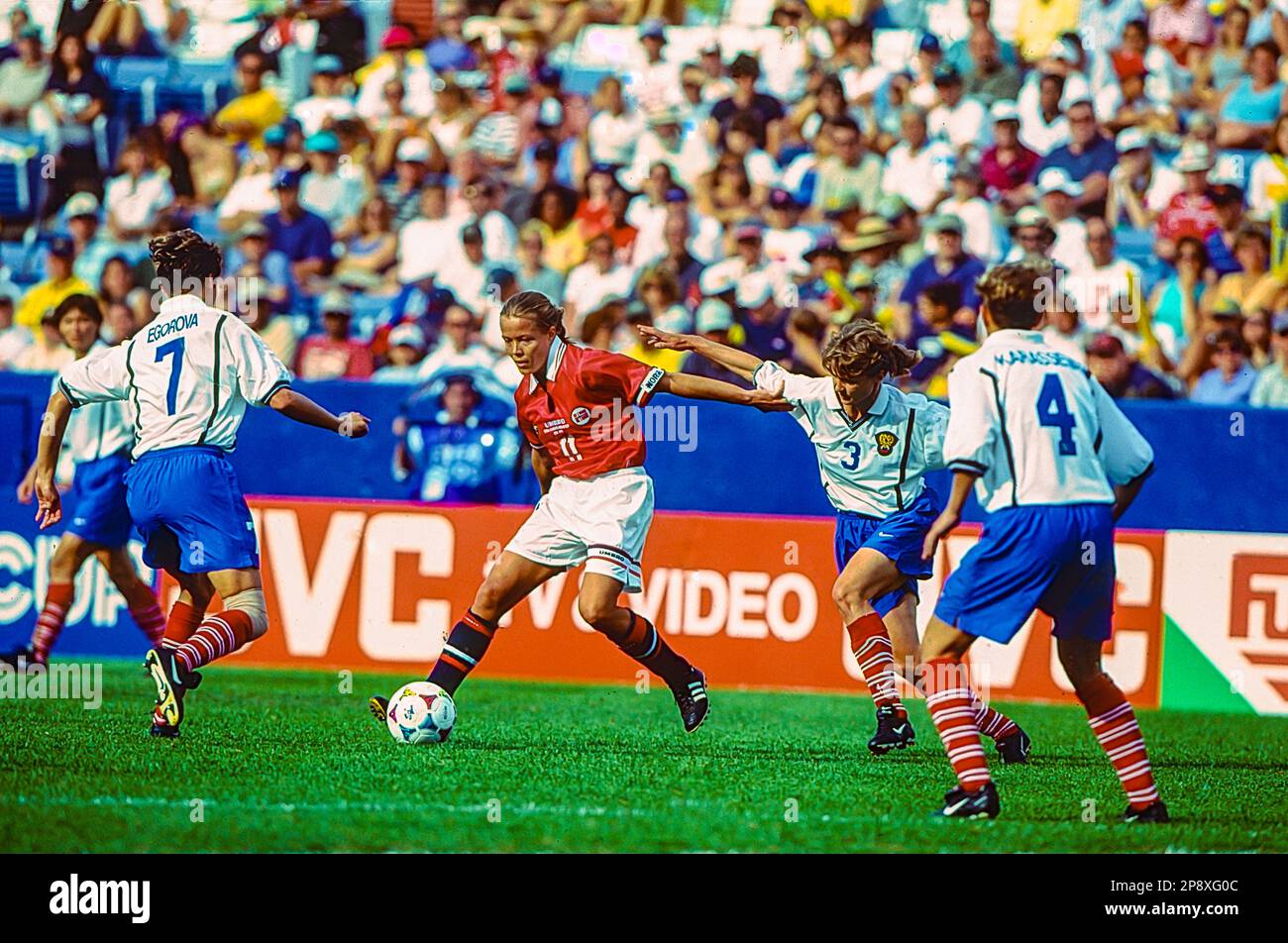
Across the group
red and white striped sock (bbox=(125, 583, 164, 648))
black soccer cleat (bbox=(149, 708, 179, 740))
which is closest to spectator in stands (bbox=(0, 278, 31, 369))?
red and white striped sock (bbox=(125, 583, 164, 648))

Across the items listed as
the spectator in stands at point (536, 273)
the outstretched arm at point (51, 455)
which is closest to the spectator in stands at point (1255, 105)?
the spectator in stands at point (536, 273)

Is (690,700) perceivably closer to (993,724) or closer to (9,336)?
(993,724)

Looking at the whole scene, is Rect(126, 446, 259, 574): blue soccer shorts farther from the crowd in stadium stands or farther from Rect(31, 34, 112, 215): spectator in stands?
Rect(31, 34, 112, 215): spectator in stands

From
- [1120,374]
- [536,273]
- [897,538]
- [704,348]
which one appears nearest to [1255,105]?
[1120,374]

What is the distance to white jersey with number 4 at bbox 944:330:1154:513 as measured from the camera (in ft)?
23.1

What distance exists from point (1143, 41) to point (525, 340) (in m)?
9.32

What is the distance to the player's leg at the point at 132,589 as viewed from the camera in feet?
36.4

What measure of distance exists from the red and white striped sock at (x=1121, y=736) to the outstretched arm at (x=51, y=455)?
474 cm

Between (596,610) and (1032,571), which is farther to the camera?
(596,610)

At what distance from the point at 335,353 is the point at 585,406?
6.25 m

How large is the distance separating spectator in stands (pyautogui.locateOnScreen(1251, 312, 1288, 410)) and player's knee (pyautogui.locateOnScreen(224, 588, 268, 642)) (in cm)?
711

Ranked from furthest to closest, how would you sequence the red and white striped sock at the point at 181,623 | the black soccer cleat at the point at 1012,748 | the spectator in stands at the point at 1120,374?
1. the spectator in stands at the point at 1120,374
2. the red and white striped sock at the point at 181,623
3. the black soccer cleat at the point at 1012,748

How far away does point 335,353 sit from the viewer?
1458cm
